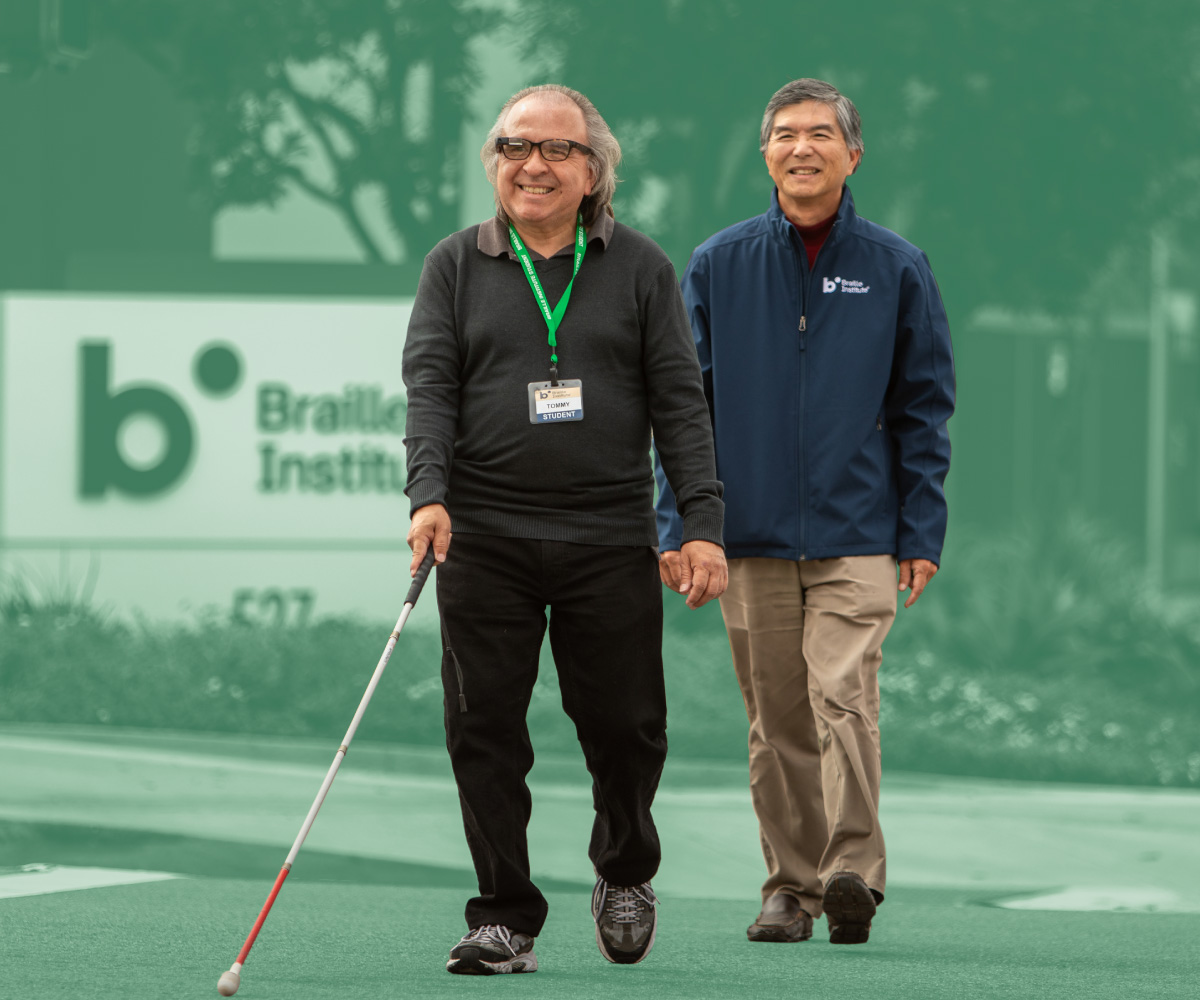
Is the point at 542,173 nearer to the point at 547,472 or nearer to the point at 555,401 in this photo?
the point at 555,401

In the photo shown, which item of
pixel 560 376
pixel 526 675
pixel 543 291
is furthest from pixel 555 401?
pixel 526 675

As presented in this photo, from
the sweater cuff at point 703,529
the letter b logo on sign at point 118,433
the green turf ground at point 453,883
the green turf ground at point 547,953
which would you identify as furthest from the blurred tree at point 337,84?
the sweater cuff at point 703,529

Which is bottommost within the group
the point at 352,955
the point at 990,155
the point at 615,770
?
the point at 352,955

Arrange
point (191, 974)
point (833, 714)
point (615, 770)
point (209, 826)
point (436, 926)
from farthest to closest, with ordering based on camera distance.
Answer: point (209, 826) → point (436, 926) → point (833, 714) → point (615, 770) → point (191, 974)

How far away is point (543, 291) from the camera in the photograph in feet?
14.3

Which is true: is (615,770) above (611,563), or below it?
below

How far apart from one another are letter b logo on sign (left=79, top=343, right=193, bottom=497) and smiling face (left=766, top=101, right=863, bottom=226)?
763 cm

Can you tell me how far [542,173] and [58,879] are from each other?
2997 mm

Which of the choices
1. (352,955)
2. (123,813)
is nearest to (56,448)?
(123,813)

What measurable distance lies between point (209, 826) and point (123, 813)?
1.64 ft

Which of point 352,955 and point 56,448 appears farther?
point 56,448

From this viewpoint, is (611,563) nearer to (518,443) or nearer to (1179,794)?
(518,443)

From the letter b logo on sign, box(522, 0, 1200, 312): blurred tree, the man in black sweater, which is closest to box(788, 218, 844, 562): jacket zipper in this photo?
the man in black sweater

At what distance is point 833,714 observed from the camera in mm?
4789
